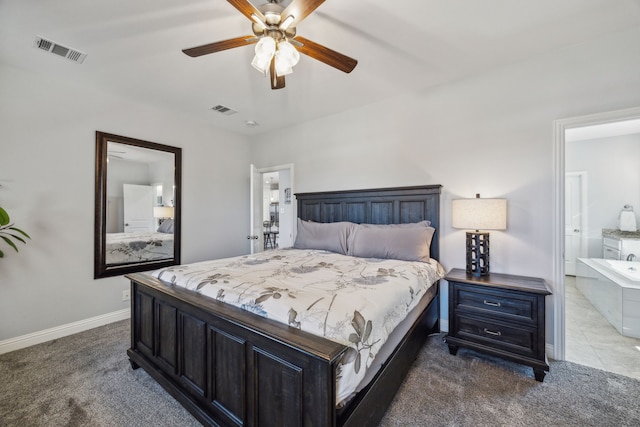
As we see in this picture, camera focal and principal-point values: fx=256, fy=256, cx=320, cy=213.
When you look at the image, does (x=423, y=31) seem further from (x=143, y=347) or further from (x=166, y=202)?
(x=166, y=202)

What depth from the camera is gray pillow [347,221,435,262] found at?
8.66 feet

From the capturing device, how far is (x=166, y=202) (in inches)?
146

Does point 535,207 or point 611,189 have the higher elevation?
point 611,189

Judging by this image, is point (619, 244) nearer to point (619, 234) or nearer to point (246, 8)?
point (619, 234)

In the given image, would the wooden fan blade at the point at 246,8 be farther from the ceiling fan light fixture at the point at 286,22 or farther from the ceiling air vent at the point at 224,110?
the ceiling air vent at the point at 224,110

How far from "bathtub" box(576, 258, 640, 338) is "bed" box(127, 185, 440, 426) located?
76.7 inches

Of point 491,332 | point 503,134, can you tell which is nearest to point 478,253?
point 491,332

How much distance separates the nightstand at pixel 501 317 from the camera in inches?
79.6

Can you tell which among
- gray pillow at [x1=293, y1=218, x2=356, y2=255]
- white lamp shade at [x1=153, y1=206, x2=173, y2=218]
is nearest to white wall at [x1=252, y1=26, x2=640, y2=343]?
gray pillow at [x1=293, y1=218, x2=356, y2=255]

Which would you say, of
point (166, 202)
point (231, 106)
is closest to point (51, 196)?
point (166, 202)

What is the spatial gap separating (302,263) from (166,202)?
248cm

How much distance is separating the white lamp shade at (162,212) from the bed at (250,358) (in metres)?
1.75

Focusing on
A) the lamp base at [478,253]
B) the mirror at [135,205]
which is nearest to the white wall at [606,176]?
the lamp base at [478,253]

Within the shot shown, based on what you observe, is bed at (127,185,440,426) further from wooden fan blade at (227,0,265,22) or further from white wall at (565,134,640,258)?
white wall at (565,134,640,258)
